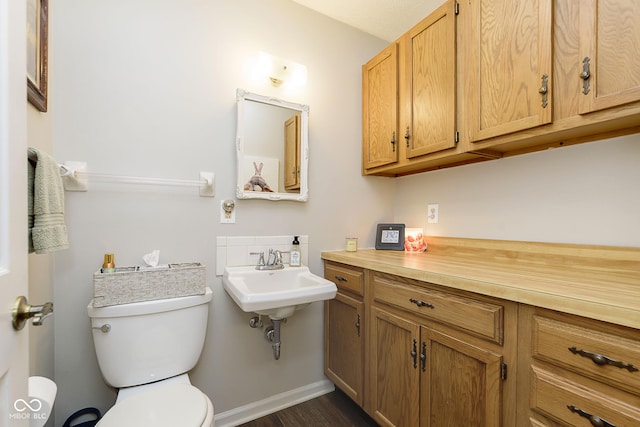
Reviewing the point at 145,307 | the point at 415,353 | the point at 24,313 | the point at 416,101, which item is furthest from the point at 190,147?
the point at 415,353

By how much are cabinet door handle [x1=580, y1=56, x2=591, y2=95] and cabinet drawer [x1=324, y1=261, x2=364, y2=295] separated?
1167 mm

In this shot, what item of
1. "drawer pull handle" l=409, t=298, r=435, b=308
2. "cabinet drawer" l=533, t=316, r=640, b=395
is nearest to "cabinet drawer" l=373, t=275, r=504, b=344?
"drawer pull handle" l=409, t=298, r=435, b=308

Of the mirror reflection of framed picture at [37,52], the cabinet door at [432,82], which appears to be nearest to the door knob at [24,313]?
the mirror reflection of framed picture at [37,52]

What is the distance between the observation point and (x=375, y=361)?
147 cm

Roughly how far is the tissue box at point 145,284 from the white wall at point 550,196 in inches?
57.2

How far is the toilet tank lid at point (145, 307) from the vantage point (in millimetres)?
1146

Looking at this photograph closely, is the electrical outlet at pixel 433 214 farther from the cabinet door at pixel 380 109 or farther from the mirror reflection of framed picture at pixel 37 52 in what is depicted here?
the mirror reflection of framed picture at pixel 37 52

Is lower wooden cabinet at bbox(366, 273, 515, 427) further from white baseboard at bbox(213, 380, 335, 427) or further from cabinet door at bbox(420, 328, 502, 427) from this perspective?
white baseboard at bbox(213, 380, 335, 427)

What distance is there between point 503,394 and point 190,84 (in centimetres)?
190

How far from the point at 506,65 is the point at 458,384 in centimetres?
130

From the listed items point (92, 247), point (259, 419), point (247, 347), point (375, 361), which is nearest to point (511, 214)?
point (375, 361)

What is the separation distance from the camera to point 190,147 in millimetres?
1510

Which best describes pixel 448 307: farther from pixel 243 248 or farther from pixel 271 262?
pixel 243 248

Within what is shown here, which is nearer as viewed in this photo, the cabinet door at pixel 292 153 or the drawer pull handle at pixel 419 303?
the drawer pull handle at pixel 419 303
